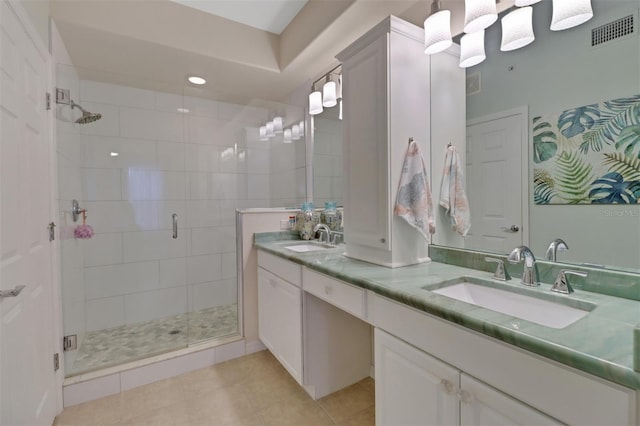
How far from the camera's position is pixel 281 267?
1.96m

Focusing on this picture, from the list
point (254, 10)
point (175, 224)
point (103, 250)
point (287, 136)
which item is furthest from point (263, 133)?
point (103, 250)

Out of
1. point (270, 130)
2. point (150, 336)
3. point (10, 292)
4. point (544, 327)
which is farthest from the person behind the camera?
point (270, 130)

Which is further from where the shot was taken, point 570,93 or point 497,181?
point 497,181

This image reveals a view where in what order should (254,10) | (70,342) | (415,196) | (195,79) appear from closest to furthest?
(415,196) < (70,342) < (254,10) < (195,79)

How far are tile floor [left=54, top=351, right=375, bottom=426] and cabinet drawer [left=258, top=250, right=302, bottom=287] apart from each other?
2.35 feet

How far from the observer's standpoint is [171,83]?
2.70m

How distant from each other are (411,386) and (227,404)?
1.27 metres

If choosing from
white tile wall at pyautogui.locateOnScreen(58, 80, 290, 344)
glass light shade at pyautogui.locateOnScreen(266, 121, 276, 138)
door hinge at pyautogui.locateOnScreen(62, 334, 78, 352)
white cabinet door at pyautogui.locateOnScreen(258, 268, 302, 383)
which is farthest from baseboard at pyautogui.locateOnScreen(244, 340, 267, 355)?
glass light shade at pyautogui.locateOnScreen(266, 121, 276, 138)

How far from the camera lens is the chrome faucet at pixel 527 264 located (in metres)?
1.12

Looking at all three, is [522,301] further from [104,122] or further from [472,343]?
[104,122]

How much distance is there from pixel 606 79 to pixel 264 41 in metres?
2.21

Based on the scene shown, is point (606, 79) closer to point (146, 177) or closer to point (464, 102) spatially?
point (464, 102)

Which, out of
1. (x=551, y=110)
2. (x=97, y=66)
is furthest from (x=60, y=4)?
(x=551, y=110)

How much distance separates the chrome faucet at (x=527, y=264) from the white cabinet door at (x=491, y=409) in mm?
494
